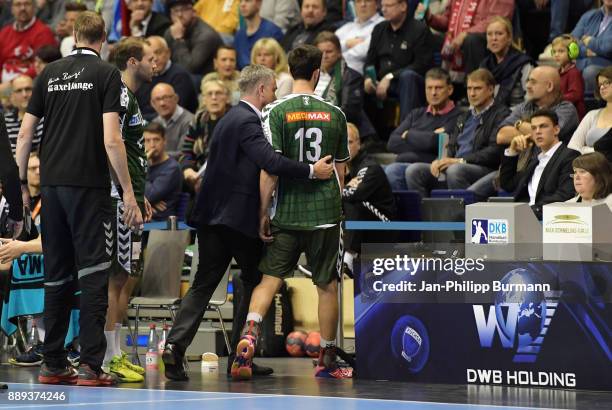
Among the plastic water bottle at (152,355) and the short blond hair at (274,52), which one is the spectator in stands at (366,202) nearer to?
the short blond hair at (274,52)

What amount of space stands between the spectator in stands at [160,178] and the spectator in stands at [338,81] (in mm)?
1846

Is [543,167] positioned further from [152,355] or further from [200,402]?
[200,402]

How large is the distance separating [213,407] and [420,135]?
5.79 meters

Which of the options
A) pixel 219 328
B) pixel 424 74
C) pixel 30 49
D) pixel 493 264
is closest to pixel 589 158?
pixel 493 264

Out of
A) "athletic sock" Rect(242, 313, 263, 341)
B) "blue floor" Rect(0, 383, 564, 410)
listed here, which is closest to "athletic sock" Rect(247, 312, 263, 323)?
"athletic sock" Rect(242, 313, 263, 341)

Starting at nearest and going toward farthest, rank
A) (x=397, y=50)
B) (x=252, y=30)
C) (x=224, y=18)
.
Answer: (x=397, y=50) → (x=252, y=30) → (x=224, y=18)

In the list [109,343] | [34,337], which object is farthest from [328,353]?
[34,337]

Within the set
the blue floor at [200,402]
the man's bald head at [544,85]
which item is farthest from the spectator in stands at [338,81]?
the blue floor at [200,402]

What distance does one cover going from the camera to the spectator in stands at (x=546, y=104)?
1155 centimetres

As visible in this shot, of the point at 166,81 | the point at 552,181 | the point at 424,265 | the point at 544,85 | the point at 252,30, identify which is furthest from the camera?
the point at 252,30

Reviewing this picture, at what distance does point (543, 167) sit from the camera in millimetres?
10906

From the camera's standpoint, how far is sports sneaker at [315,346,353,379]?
8.97 metres

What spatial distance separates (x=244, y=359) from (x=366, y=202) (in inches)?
119

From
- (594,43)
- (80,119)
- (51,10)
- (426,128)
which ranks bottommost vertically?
(80,119)
